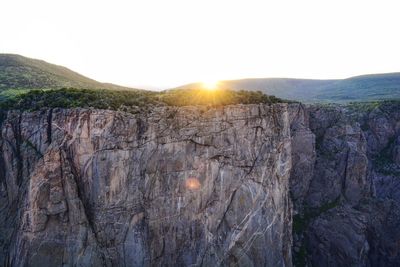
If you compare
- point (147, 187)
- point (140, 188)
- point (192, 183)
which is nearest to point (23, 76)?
point (140, 188)

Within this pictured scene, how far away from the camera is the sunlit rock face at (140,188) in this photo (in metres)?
42.1

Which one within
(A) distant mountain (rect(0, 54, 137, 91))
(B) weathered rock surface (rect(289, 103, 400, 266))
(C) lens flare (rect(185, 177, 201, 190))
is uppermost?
(A) distant mountain (rect(0, 54, 137, 91))

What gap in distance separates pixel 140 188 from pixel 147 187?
2.87 ft

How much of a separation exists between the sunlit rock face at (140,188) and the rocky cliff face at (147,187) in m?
0.12

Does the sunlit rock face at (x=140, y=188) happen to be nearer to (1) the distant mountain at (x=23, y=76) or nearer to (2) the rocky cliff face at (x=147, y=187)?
(2) the rocky cliff face at (x=147, y=187)

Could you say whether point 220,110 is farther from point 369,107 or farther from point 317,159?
point 369,107

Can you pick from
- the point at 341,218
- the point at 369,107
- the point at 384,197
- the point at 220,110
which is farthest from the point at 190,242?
the point at 369,107

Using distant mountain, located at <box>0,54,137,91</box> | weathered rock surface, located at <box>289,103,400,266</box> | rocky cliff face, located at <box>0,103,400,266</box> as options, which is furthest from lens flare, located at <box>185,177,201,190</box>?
distant mountain, located at <box>0,54,137,91</box>

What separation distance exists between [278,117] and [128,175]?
23.7m

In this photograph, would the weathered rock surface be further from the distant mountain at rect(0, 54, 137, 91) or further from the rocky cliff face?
the distant mountain at rect(0, 54, 137, 91)

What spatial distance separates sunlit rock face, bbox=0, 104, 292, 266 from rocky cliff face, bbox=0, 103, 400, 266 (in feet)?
0.40

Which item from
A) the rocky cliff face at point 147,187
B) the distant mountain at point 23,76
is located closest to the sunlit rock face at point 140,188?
the rocky cliff face at point 147,187

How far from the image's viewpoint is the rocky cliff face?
42.1m

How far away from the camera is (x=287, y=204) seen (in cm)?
5816
